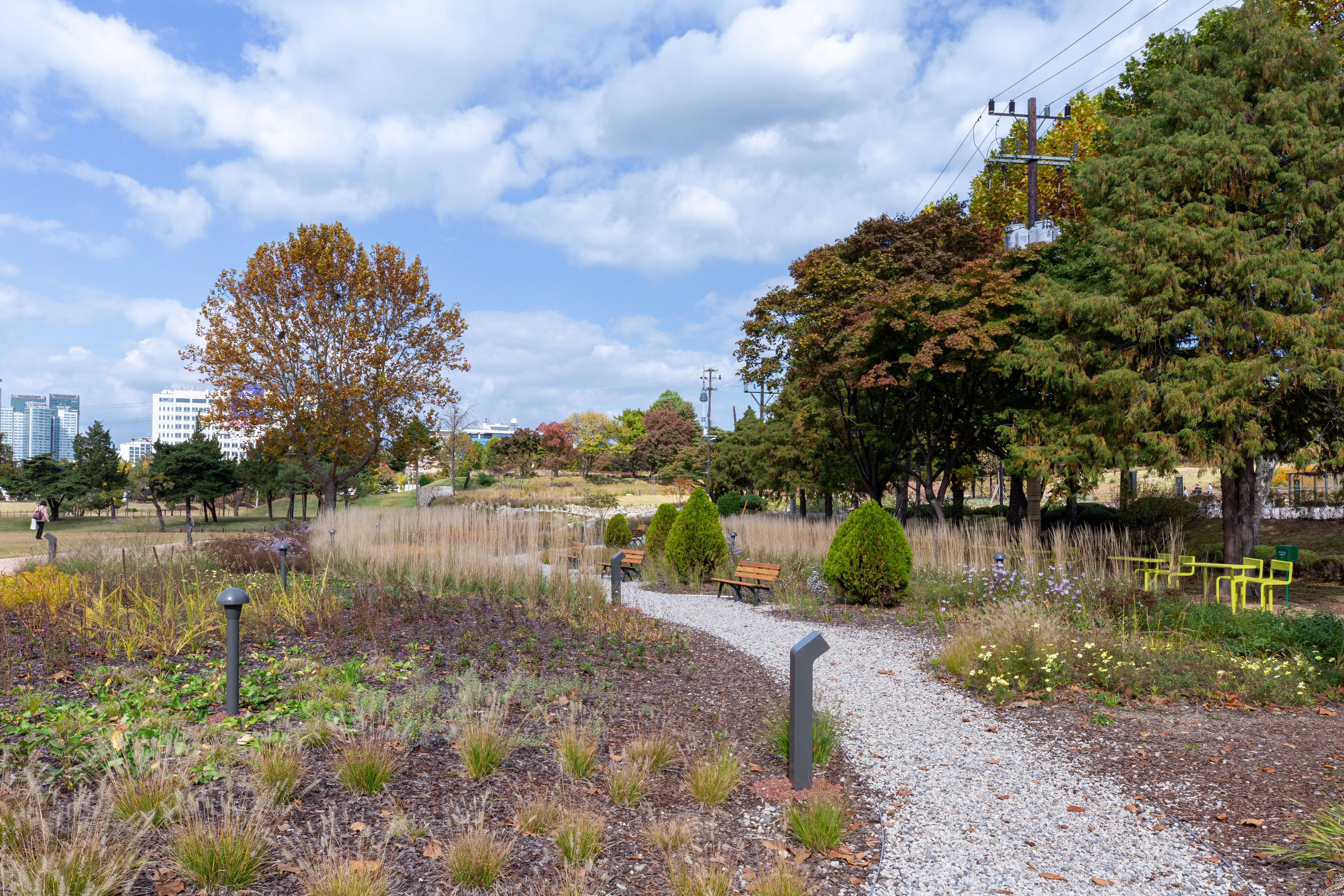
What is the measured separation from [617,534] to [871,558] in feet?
24.0

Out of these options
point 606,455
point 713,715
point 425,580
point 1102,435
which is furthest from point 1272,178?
point 606,455

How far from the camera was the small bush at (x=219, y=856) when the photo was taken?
2.67 m

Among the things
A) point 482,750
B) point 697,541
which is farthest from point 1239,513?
point 482,750

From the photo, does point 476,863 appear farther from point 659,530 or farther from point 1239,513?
point 1239,513

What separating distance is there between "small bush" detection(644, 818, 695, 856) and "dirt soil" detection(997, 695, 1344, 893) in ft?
7.49

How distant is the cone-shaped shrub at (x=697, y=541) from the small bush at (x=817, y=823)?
8.70 metres

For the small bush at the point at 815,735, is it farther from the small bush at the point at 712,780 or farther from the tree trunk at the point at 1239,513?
the tree trunk at the point at 1239,513

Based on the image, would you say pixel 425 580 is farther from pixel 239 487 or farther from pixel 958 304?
pixel 239 487

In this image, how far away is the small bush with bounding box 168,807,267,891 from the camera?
105 inches

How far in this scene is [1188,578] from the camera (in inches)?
525

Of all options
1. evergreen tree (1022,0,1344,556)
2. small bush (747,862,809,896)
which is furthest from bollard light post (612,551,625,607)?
evergreen tree (1022,0,1344,556)

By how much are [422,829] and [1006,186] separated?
25021 mm

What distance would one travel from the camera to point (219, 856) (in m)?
2.70

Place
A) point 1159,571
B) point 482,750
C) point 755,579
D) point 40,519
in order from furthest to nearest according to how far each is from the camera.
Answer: point 40,519, point 755,579, point 1159,571, point 482,750
